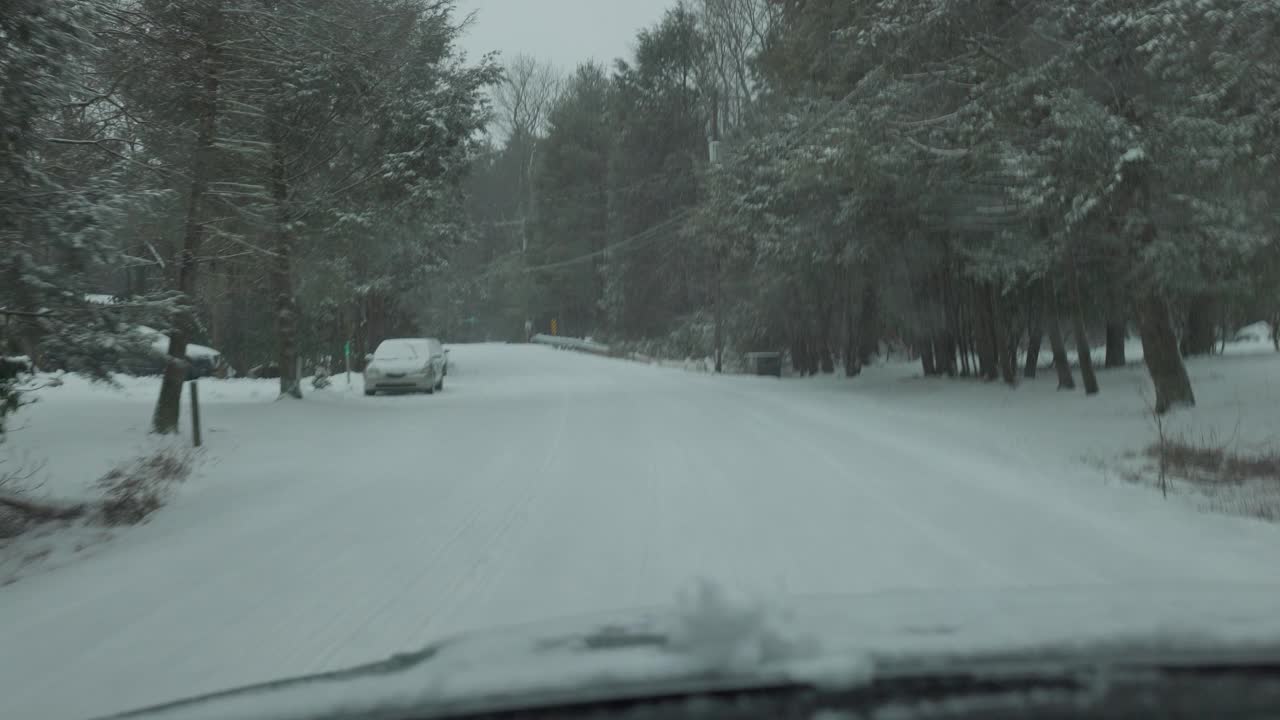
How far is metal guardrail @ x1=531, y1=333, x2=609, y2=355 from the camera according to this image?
202ft

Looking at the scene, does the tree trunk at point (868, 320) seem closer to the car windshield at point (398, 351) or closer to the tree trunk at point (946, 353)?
the tree trunk at point (946, 353)

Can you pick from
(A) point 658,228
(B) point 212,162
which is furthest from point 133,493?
(A) point 658,228

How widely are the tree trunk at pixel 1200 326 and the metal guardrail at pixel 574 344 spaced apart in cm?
3553

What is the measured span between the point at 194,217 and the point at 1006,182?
12.6 metres

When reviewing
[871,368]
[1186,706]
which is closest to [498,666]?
[1186,706]

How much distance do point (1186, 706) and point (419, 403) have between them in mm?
23732

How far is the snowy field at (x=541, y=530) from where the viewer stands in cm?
546

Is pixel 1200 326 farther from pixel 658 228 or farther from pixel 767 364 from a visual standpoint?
pixel 658 228

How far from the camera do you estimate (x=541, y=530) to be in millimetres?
8164

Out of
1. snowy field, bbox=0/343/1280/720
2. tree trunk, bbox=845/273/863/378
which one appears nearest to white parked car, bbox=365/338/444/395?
snowy field, bbox=0/343/1280/720

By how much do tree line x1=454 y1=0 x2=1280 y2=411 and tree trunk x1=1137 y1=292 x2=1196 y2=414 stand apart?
0.04 m

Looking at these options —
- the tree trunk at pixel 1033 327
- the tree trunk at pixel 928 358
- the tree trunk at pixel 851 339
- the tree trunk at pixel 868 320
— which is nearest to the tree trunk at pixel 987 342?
the tree trunk at pixel 1033 327

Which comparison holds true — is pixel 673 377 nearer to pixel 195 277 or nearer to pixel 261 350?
pixel 261 350

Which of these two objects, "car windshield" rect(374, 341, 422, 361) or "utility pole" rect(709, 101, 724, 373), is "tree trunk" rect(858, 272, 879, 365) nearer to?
"utility pole" rect(709, 101, 724, 373)
